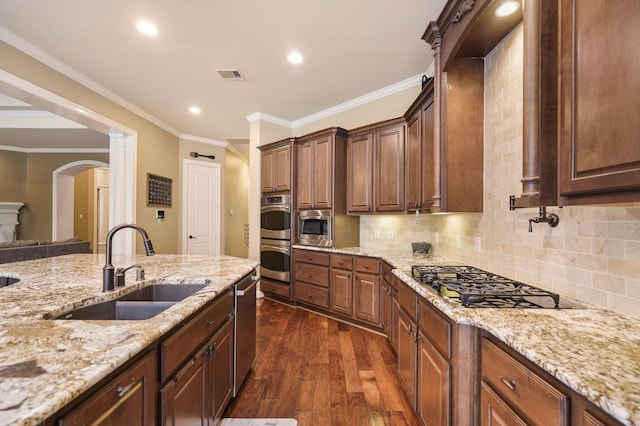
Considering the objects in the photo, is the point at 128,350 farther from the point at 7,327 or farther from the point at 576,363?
the point at 576,363

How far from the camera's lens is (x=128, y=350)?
2.64 feet

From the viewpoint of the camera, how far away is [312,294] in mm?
3664

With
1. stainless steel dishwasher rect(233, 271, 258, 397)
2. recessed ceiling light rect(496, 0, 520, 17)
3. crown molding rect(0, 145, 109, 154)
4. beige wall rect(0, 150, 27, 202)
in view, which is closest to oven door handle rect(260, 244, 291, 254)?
stainless steel dishwasher rect(233, 271, 258, 397)

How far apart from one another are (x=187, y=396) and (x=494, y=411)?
4.08 ft

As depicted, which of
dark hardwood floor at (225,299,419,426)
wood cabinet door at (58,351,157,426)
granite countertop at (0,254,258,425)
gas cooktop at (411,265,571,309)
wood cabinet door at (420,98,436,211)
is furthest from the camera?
wood cabinet door at (420,98,436,211)

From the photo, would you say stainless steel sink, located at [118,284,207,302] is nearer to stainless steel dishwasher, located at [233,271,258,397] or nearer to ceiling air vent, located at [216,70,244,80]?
stainless steel dishwasher, located at [233,271,258,397]

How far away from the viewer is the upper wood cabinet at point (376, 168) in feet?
10.1

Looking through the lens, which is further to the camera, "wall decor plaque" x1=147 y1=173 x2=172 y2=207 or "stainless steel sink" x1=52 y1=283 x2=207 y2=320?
"wall decor plaque" x1=147 y1=173 x2=172 y2=207

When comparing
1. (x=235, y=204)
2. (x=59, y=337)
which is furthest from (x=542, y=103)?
(x=235, y=204)

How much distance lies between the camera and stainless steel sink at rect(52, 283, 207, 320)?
1.28 meters

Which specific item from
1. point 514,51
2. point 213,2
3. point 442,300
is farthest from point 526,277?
point 213,2

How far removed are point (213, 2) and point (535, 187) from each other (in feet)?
8.03

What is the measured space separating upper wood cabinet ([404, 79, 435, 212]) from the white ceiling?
609mm

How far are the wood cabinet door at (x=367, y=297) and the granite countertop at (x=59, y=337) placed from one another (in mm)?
1678
